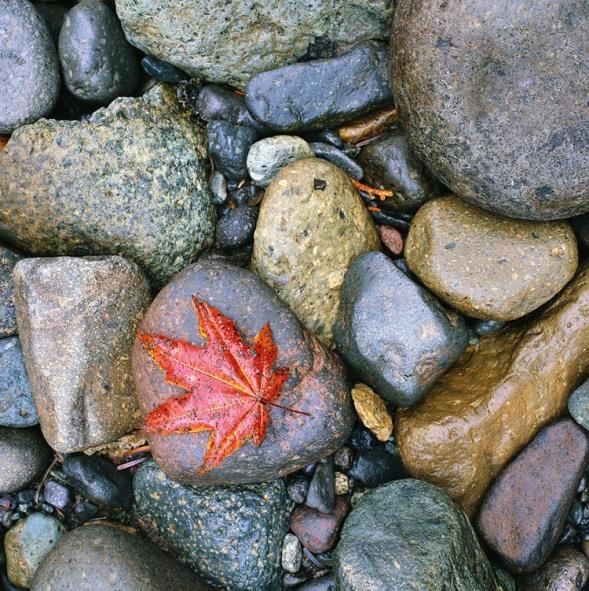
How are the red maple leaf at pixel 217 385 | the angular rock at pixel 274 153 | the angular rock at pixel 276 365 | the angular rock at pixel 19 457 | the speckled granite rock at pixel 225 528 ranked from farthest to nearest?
the angular rock at pixel 19 457
the angular rock at pixel 274 153
the speckled granite rock at pixel 225 528
the angular rock at pixel 276 365
the red maple leaf at pixel 217 385

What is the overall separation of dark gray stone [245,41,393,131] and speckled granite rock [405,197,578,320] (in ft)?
2.83

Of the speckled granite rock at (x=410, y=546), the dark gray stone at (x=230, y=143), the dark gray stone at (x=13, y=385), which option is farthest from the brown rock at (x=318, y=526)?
the dark gray stone at (x=230, y=143)

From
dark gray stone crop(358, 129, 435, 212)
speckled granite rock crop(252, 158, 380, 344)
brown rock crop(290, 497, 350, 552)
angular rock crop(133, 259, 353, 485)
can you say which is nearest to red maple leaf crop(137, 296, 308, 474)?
angular rock crop(133, 259, 353, 485)

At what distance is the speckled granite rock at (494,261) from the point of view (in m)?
3.47

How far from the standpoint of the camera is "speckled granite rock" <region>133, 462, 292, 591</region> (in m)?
3.66

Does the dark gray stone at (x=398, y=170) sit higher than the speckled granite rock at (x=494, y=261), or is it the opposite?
the dark gray stone at (x=398, y=170)

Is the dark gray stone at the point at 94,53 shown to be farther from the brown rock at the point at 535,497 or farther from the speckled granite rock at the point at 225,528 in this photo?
the brown rock at the point at 535,497

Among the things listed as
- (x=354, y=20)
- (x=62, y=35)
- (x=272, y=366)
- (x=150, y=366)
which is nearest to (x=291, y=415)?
(x=272, y=366)

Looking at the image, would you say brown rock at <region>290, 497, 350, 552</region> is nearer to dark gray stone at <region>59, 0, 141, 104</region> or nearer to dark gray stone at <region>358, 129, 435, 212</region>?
dark gray stone at <region>358, 129, 435, 212</region>

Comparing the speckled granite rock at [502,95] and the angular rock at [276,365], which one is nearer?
the speckled granite rock at [502,95]

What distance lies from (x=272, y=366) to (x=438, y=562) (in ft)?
4.12

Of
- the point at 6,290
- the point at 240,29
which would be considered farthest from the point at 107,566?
the point at 240,29

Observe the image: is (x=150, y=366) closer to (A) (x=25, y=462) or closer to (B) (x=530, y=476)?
(A) (x=25, y=462)

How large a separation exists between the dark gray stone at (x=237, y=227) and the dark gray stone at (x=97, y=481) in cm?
155
